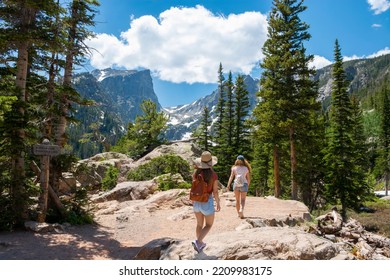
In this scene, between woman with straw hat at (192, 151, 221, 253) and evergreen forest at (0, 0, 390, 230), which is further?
evergreen forest at (0, 0, 390, 230)

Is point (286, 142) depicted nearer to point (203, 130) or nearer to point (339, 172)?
point (339, 172)

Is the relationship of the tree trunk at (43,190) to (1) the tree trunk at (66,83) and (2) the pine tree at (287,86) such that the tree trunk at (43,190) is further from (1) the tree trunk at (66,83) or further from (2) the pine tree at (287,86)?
(2) the pine tree at (287,86)

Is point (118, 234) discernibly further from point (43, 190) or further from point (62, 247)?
point (43, 190)

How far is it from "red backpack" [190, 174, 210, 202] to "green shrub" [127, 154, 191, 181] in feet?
45.2

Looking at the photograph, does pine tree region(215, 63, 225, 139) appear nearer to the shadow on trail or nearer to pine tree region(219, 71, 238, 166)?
pine tree region(219, 71, 238, 166)

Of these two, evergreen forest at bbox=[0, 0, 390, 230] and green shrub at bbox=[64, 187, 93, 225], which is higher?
evergreen forest at bbox=[0, 0, 390, 230]

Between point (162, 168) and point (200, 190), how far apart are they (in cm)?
1492

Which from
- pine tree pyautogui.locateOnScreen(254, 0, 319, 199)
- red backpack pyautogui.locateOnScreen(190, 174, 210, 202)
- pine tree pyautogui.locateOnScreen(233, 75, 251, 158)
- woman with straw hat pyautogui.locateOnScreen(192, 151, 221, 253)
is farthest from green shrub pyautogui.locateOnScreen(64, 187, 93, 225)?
pine tree pyautogui.locateOnScreen(233, 75, 251, 158)

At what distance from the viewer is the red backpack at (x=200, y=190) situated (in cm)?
588

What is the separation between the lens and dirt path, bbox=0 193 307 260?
7.41 metres

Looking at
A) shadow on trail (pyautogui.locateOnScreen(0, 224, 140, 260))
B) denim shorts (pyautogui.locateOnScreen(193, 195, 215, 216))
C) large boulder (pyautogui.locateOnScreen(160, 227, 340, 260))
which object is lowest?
shadow on trail (pyautogui.locateOnScreen(0, 224, 140, 260))

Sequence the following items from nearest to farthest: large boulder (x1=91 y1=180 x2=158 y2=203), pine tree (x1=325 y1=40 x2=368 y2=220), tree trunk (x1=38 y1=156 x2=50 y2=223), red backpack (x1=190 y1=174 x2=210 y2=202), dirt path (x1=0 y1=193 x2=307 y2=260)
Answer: red backpack (x1=190 y1=174 x2=210 y2=202)
dirt path (x1=0 y1=193 x2=307 y2=260)
tree trunk (x1=38 y1=156 x2=50 y2=223)
large boulder (x1=91 y1=180 x2=158 y2=203)
pine tree (x1=325 y1=40 x2=368 y2=220)

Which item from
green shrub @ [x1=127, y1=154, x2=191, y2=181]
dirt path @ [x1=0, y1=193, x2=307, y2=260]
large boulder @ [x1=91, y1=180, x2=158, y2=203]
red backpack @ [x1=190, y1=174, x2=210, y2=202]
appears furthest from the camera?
green shrub @ [x1=127, y1=154, x2=191, y2=181]

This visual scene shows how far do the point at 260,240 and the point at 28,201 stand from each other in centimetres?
742
